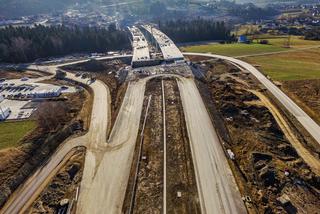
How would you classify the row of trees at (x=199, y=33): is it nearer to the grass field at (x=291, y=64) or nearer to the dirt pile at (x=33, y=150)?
the grass field at (x=291, y=64)

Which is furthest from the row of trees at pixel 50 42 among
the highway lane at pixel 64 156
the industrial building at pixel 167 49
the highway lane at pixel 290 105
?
the highway lane at pixel 290 105

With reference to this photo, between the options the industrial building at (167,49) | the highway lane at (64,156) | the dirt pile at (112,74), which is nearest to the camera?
the highway lane at (64,156)

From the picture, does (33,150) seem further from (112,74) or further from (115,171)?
(112,74)

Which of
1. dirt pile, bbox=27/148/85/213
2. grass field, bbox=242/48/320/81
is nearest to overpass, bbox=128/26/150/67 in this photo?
grass field, bbox=242/48/320/81

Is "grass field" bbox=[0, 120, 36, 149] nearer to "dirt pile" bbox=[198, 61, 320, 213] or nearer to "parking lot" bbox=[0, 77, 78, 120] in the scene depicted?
Result: "parking lot" bbox=[0, 77, 78, 120]

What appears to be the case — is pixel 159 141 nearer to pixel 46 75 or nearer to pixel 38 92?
pixel 38 92

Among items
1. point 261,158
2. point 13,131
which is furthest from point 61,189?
point 261,158

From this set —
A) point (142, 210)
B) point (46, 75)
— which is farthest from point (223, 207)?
point (46, 75)
